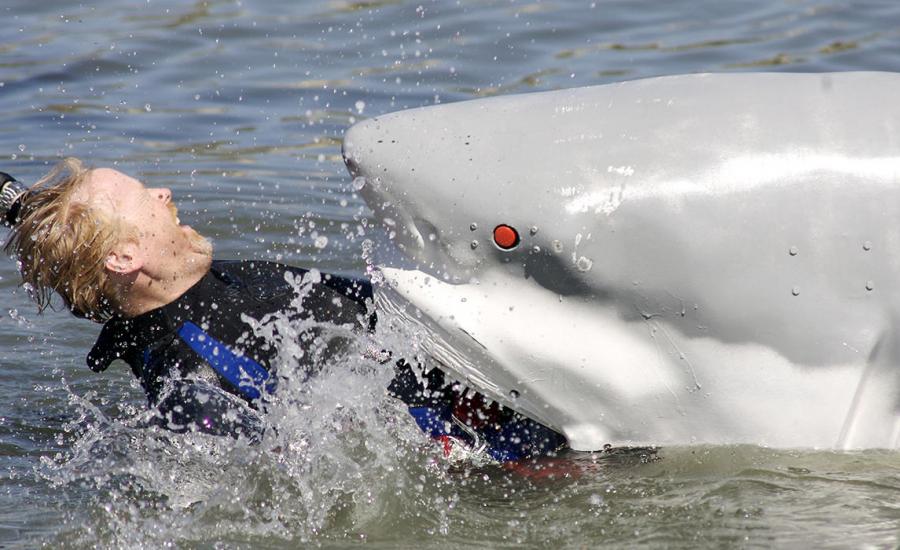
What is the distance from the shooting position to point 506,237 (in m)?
2.97

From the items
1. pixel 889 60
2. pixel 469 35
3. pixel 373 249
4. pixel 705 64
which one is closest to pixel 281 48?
pixel 469 35

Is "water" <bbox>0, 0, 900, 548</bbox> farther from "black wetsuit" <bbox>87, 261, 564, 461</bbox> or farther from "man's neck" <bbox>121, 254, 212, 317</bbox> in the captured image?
"man's neck" <bbox>121, 254, 212, 317</bbox>

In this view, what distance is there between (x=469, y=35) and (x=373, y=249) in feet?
20.0

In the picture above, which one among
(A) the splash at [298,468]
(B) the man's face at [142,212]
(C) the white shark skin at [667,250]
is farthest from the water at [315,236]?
(B) the man's face at [142,212]

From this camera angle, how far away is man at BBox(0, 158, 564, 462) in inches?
140

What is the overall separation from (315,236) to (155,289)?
2.02m

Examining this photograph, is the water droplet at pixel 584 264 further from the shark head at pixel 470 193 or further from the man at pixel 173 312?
the man at pixel 173 312

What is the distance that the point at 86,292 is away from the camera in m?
3.70

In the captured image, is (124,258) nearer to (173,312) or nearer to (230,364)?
(173,312)

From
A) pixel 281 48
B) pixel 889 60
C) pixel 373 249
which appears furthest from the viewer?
pixel 281 48

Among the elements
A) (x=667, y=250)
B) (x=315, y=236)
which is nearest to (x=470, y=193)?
(x=667, y=250)

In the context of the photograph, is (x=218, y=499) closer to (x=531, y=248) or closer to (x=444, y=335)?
(x=444, y=335)

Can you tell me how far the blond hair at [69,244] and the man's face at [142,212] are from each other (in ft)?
0.09

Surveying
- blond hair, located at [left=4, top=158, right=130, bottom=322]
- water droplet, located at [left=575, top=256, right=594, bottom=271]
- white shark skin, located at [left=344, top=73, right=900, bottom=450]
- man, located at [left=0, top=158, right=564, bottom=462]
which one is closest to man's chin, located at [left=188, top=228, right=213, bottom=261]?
man, located at [left=0, top=158, right=564, bottom=462]
